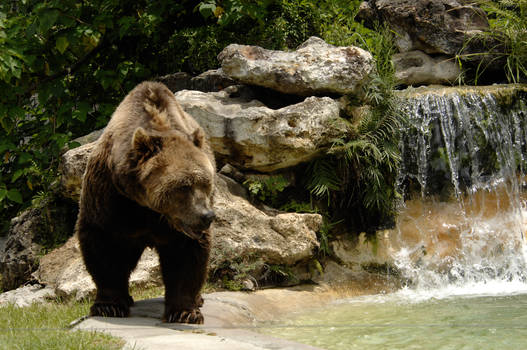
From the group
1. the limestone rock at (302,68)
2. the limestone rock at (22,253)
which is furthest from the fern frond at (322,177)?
the limestone rock at (22,253)

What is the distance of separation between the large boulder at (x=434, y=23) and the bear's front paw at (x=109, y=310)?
800 centimetres

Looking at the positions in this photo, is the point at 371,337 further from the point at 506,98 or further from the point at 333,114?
the point at 506,98

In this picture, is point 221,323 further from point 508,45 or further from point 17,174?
point 508,45

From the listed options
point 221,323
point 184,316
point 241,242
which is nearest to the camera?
point 184,316

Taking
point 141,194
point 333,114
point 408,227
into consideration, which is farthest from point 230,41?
point 141,194

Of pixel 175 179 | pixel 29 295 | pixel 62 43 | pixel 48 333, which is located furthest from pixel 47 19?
pixel 48 333

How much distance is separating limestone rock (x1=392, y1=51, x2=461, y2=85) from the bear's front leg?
269 inches

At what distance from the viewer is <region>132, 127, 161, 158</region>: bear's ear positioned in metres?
4.06

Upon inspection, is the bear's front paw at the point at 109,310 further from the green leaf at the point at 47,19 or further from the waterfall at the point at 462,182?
the green leaf at the point at 47,19

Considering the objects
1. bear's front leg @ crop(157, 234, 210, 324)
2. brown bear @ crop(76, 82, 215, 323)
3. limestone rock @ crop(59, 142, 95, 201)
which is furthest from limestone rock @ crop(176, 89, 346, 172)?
bear's front leg @ crop(157, 234, 210, 324)

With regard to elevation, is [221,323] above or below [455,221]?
below

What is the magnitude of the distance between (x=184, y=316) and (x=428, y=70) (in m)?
7.64

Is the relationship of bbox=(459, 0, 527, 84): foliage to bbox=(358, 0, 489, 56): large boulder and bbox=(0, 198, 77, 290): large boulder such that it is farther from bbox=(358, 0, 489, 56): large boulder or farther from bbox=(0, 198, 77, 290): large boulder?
bbox=(0, 198, 77, 290): large boulder

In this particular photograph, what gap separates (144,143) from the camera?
409 centimetres
